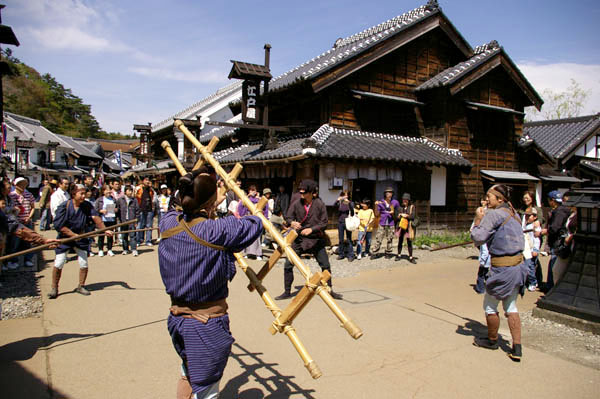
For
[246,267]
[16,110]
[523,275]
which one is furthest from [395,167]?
[16,110]

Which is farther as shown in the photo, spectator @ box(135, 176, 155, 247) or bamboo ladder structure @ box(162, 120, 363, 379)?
spectator @ box(135, 176, 155, 247)

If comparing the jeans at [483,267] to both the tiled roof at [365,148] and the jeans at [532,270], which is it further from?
the tiled roof at [365,148]

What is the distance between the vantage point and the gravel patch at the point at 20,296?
5805mm

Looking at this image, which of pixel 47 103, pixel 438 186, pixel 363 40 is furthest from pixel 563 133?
pixel 47 103

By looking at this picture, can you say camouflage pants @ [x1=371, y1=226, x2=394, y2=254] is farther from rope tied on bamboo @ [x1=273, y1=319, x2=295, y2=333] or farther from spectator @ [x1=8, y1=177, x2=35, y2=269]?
spectator @ [x1=8, y1=177, x2=35, y2=269]

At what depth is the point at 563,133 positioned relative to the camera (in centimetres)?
2258

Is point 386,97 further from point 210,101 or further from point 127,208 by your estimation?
point 210,101

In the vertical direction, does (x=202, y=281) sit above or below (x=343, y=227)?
above

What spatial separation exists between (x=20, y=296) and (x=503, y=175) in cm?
1551

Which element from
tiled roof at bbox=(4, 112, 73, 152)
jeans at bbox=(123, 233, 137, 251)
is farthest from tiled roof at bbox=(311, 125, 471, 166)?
tiled roof at bbox=(4, 112, 73, 152)

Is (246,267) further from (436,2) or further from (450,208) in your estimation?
(436,2)

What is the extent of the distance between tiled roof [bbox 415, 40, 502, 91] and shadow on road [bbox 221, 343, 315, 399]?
11.9m

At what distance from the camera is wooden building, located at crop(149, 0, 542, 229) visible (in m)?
11.8

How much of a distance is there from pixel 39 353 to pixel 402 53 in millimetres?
13720
